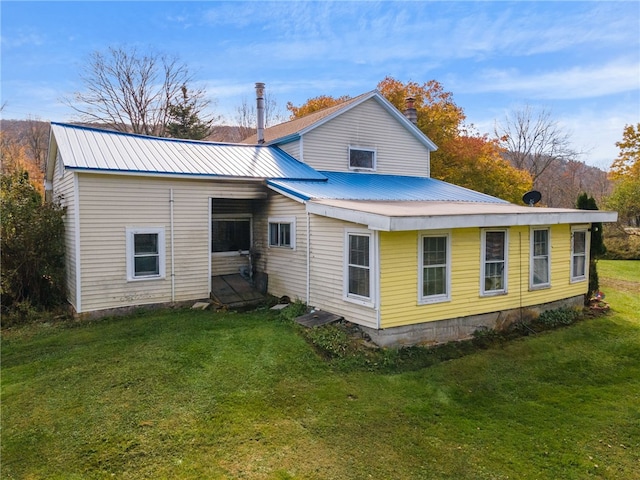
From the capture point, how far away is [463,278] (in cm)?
936

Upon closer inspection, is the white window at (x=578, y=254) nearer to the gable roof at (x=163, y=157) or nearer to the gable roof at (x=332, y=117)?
the gable roof at (x=332, y=117)

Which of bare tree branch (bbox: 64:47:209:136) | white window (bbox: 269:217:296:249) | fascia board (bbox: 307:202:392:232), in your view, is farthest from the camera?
bare tree branch (bbox: 64:47:209:136)

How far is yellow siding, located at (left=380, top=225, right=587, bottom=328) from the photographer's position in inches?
329

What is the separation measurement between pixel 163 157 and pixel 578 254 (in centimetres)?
1261

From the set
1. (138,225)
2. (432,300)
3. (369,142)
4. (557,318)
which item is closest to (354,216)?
(432,300)

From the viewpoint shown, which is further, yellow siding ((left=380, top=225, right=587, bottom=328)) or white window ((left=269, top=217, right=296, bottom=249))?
white window ((left=269, top=217, right=296, bottom=249))

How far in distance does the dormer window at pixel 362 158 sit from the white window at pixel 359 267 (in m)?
6.91

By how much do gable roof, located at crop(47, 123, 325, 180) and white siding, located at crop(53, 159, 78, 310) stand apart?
81 cm

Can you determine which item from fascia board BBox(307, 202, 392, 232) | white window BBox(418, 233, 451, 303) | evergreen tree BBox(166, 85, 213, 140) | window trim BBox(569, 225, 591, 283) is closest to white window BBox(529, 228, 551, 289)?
window trim BBox(569, 225, 591, 283)

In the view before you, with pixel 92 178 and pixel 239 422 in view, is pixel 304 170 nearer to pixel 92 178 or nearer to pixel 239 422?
pixel 92 178

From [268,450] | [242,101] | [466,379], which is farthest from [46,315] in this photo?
[242,101]

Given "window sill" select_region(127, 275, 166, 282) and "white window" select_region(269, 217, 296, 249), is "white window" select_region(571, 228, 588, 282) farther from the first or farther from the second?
"window sill" select_region(127, 275, 166, 282)

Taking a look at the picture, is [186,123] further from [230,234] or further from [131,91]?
[230,234]

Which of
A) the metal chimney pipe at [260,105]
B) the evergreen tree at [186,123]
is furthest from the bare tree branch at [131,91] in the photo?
the metal chimney pipe at [260,105]
